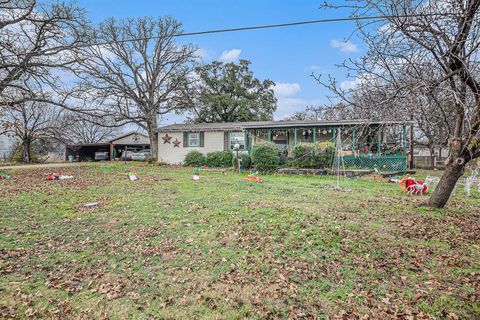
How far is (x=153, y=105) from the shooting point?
24.4m

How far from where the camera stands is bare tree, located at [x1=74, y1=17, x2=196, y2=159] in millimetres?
22734

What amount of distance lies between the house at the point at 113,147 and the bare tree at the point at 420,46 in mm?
34263

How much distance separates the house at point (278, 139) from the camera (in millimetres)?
17078

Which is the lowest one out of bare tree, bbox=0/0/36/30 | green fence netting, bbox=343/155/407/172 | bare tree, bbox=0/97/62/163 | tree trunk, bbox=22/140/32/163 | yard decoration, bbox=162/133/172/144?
green fence netting, bbox=343/155/407/172

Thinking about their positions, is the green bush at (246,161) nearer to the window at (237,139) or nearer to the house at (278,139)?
the house at (278,139)

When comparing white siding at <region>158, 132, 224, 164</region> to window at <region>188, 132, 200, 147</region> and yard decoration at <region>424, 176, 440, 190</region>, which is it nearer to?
window at <region>188, 132, 200, 147</region>

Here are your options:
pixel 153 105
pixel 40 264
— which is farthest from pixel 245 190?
pixel 153 105

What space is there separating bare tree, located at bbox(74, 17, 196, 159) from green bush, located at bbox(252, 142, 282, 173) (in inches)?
407

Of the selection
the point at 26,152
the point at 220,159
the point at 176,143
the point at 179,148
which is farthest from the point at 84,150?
the point at 220,159

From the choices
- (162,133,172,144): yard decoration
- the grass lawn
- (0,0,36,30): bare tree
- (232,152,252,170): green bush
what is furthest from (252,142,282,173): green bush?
(0,0,36,30): bare tree

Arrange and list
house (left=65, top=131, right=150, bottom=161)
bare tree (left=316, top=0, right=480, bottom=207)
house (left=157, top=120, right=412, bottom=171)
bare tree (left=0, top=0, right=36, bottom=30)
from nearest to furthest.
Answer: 1. bare tree (left=316, top=0, right=480, bottom=207)
2. bare tree (left=0, top=0, right=36, bottom=30)
3. house (left=157, top=120, right=412, bottom=171)
4. house (left=65, top=131, right=150, bottom=161)

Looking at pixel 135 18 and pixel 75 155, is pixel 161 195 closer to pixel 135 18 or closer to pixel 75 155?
pixel 135 18

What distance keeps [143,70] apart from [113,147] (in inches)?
552

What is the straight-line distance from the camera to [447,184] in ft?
24.1
